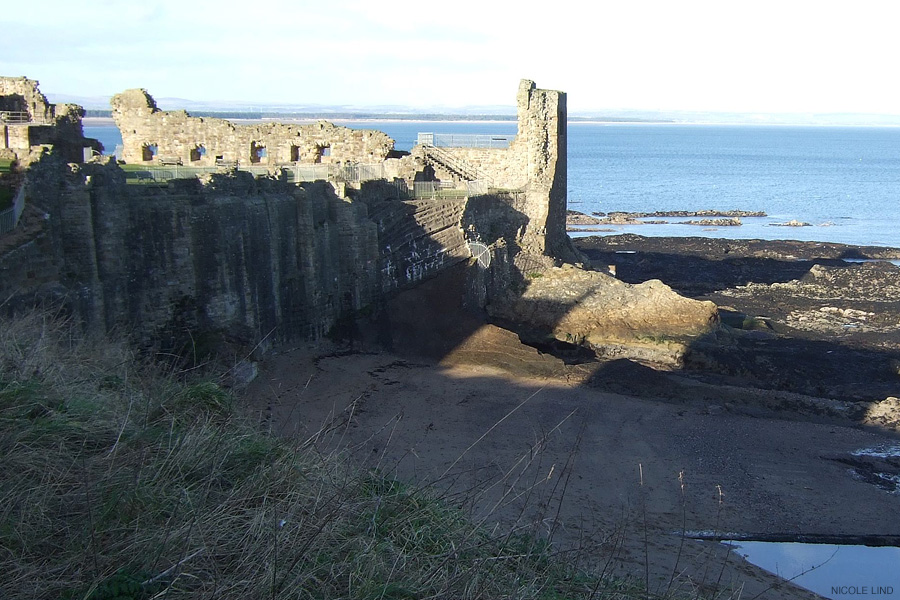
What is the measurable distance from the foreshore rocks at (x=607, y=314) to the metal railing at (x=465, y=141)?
6.58 metres

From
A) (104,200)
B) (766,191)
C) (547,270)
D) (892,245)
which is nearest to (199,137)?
(547,270)

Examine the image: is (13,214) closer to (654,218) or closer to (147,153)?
(147,153)

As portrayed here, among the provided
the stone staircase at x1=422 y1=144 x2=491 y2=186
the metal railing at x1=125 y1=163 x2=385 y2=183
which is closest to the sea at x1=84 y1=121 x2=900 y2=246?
the stone staircase at x1=422 y1=144 x2=491 y2=186

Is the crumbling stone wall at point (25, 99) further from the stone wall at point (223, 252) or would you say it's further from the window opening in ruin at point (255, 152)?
the stone wall at point (223, 252)

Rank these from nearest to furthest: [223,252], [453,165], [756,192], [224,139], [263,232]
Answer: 1. [223,252]
2. [263,232]
3. [224,139]
4. [453,165]
5. [756,192]

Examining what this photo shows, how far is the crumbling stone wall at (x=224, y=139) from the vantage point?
28016 mm

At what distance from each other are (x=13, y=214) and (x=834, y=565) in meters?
13.0

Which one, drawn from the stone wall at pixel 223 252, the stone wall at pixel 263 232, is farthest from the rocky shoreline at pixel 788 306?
the stone wall at pixel 223 252

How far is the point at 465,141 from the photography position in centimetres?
3183

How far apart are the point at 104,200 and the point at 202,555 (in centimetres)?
→ 1154

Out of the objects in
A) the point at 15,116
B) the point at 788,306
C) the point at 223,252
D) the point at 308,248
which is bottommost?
the point at 788,306

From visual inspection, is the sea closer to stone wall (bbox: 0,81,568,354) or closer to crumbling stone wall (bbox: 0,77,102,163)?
stone wall (bbox: 0,81,568,354)

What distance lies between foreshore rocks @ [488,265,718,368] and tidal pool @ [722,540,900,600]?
10.3 m

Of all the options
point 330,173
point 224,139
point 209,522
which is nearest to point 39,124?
point 330,173
